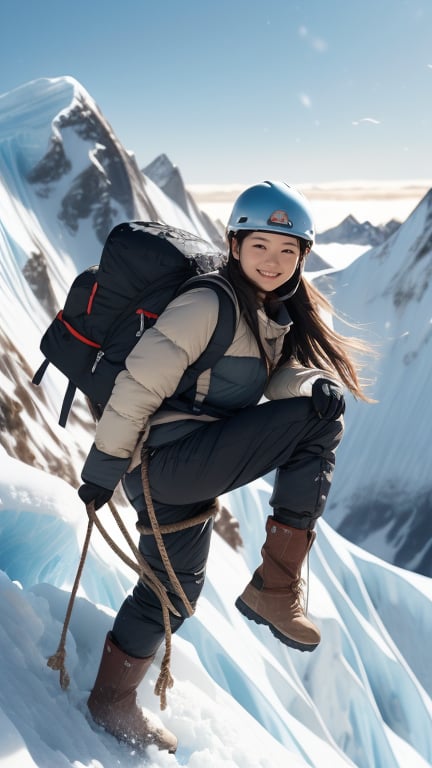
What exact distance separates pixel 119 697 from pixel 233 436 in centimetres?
120

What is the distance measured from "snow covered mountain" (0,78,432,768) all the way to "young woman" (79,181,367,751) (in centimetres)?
43

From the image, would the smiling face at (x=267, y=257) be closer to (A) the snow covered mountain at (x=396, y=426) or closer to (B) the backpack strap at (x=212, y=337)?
(B) the backpack strap at (x=212, y=337)

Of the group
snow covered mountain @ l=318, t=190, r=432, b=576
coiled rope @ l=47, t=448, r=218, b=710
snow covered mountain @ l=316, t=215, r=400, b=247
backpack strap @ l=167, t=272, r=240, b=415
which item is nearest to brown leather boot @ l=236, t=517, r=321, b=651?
coiled rope @ l=47, t=448, r=218, b=710

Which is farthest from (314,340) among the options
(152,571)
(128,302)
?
(152,571)

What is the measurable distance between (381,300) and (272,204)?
4371cm

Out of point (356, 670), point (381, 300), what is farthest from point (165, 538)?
point (381, 300)

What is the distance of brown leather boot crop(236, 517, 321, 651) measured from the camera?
2.43 meters

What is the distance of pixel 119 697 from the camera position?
2646 millimetres

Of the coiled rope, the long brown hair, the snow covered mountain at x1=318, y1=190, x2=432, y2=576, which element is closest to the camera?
the coiled rope

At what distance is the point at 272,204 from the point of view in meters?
2.48

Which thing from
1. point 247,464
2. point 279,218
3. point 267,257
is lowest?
point 247,464

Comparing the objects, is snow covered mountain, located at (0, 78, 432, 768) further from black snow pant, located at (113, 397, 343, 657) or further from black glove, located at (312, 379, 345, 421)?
black glove, located at (312, 379, 345, 421)

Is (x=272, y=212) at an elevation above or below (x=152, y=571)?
above

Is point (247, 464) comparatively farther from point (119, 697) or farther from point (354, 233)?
point (354, 233)
